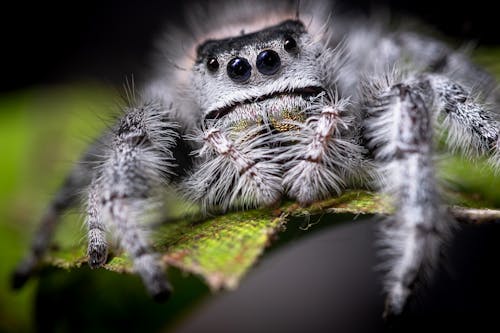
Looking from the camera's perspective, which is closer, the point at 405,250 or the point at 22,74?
the point at 405,250

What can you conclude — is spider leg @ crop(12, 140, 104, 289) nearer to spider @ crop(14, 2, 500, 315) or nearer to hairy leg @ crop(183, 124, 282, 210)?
spider @ crop(14, 2, 500, 315)

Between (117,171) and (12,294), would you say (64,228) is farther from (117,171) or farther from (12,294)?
(117,171)

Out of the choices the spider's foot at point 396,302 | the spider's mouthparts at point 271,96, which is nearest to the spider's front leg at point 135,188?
the spider's mouthparts at point 271,96

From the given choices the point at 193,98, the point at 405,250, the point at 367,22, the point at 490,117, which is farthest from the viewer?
the point at 367,22

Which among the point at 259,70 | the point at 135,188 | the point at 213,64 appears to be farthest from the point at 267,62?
the point at 135,188

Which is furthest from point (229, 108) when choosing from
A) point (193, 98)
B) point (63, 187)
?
point (63, 187)

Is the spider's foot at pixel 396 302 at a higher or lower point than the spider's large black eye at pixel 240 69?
lower

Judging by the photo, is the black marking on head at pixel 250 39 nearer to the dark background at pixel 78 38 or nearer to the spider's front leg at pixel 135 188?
the spider's front leg at pixel 135 188
